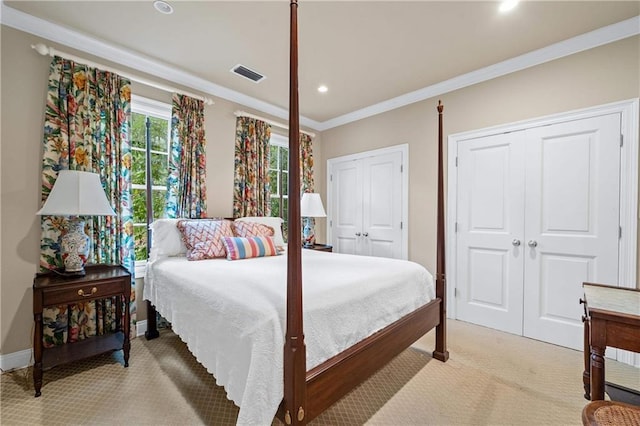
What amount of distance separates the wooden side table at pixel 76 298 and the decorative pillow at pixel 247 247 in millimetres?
Answer: 803

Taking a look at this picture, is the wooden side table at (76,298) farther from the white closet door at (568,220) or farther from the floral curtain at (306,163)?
the white closet door at (568,220)

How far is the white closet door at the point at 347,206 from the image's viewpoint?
4.30m

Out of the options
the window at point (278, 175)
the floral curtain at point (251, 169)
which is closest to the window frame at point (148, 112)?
the floral curtain at point (251, 169)

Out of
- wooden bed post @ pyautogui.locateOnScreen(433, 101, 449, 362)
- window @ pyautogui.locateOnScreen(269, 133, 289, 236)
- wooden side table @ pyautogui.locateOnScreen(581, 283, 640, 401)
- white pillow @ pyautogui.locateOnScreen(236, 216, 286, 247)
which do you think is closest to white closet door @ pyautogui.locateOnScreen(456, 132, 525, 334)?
wooden bed post @ pyautogui.locateOnScreen(433, 101, 449, 362)

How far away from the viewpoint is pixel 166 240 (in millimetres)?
2619

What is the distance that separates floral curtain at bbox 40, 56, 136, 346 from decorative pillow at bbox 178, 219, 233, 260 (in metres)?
0.55

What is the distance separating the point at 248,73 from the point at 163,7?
1044mm

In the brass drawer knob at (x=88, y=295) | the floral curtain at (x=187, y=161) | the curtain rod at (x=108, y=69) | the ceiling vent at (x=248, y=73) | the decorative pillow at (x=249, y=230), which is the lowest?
the brass drawer knob at (x=88, y=295)

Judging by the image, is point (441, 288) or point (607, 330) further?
point (441, 288)

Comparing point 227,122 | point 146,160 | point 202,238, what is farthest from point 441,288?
point 146,160

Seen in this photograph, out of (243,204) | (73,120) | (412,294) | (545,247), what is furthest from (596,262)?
(73,120)

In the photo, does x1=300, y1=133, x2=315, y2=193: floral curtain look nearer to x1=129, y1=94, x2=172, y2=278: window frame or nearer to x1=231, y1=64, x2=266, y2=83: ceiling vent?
x1=231, y1=64, x2=266, y2=83: ceiling vent

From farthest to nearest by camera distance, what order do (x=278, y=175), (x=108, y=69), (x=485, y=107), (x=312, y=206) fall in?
1. (x=278, y=175)
2. (x=312, y=206)
3. (x=485, y=107)
4. (x=108, y=69)

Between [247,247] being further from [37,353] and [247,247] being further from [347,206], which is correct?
[347,206]
